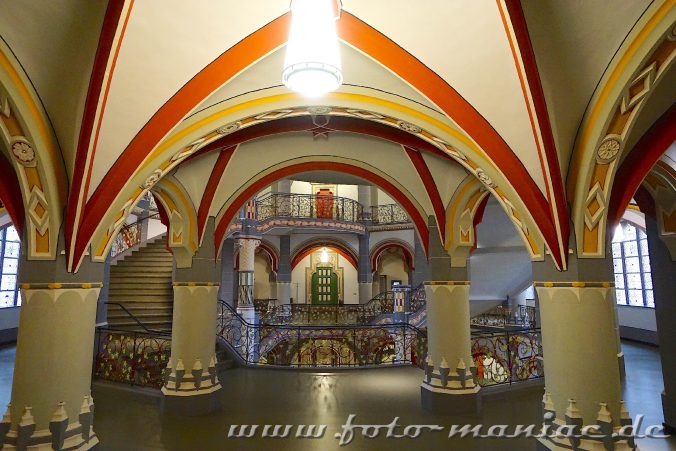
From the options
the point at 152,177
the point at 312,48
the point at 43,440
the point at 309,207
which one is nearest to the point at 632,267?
the point at 309,207

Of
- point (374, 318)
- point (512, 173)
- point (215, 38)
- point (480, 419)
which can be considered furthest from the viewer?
point (374, 318)

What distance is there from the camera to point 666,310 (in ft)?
17.4

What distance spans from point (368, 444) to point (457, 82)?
13.8 feet

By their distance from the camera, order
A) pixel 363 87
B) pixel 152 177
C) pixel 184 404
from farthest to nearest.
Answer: pixel 184 404 → pixel 152 177 → pixel 363 87

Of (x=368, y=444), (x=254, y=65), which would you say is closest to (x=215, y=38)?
(x=254, y=65)

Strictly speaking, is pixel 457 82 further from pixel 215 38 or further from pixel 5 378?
pixel 5 378

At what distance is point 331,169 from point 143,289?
6.72 metres

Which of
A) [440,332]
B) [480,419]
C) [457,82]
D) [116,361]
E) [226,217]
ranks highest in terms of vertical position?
[457,82]

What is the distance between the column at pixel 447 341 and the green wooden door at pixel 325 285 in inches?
494

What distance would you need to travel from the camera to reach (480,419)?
5.96 metres

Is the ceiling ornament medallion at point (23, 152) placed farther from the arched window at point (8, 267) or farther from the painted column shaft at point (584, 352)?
the arched window at point (8, 267)

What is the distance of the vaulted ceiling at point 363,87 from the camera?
10.0 ft

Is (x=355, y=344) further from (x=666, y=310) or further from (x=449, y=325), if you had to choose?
(x=666, y=310)

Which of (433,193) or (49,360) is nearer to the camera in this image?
(49,360)
